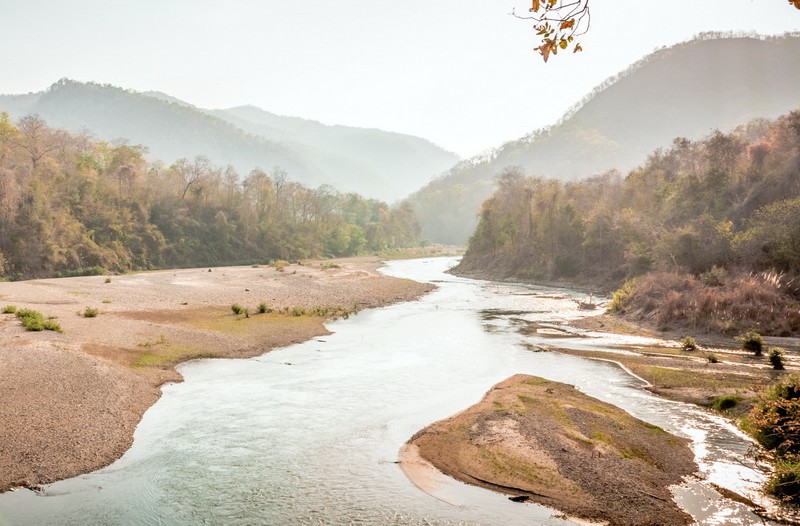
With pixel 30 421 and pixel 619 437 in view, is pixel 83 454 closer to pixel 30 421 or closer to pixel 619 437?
pixel 30 421

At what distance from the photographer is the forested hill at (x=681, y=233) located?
3706 cm

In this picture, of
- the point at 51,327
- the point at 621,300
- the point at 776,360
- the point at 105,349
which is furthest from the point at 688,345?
the point at 51,327

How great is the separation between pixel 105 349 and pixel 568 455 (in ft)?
72.8

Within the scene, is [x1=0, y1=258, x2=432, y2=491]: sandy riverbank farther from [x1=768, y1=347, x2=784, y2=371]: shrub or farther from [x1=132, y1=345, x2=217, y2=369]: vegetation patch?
[x1=768, y1=347, x2=784, y2=371]: shrub

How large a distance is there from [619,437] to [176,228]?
358 feet

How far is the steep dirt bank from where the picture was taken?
1248 centimetres

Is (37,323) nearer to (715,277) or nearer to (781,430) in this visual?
(781,430)

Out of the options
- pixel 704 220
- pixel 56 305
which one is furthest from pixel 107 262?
pixel 704 220

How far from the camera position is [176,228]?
11075cm

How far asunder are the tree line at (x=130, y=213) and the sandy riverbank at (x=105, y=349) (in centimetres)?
2348

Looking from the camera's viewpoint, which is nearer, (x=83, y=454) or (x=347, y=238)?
(x=83, y=454)

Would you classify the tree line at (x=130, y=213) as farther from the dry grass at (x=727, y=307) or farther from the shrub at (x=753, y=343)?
the shrub at (x=753, y=343)

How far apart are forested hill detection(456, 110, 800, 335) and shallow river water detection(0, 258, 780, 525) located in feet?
36.3

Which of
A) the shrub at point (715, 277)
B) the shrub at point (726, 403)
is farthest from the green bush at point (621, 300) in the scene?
the shrub at point (726, 403)
